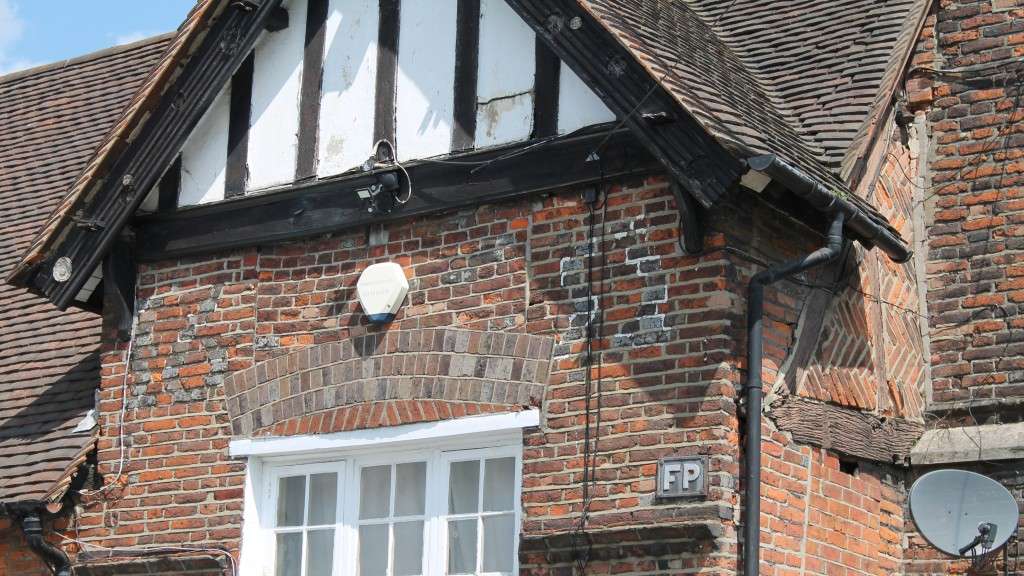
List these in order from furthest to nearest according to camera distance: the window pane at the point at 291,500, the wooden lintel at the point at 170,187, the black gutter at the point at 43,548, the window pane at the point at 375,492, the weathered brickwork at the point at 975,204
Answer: the wooden lintel at the point at 170,187
the black gutter at the point at 43,548
the weathered brickwork at the point at 975,204
the window pane at the point at 291,500
the window pane at the point at 375,492

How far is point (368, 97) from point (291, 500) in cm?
261

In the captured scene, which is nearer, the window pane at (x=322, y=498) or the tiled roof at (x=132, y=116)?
the window pane at (x=322, y=498)

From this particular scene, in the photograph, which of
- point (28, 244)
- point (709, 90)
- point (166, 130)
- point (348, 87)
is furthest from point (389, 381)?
point (28, 244)

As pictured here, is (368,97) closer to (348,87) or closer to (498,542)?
(348,87)

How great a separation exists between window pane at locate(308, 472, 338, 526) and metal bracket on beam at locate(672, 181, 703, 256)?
8.93 ft

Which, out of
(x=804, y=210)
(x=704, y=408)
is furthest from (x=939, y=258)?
(x=704, y=408)

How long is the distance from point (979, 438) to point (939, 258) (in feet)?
4.41

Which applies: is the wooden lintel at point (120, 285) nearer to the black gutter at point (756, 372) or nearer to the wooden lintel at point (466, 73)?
the wooden lintel at point (466, 73)

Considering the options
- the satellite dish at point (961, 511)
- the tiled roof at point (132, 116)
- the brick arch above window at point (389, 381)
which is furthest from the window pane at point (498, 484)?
the tiled roof at point (132, 116)

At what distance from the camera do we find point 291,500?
9.86 m

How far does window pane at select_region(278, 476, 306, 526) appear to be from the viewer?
386 inches

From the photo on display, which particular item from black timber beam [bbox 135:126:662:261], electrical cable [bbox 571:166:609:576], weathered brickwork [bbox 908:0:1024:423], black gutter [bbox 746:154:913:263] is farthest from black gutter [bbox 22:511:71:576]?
weathered brickwork [bbox 908:0:1024:423]

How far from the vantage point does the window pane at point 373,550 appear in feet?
31.0

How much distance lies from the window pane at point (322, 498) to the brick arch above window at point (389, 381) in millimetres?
338
